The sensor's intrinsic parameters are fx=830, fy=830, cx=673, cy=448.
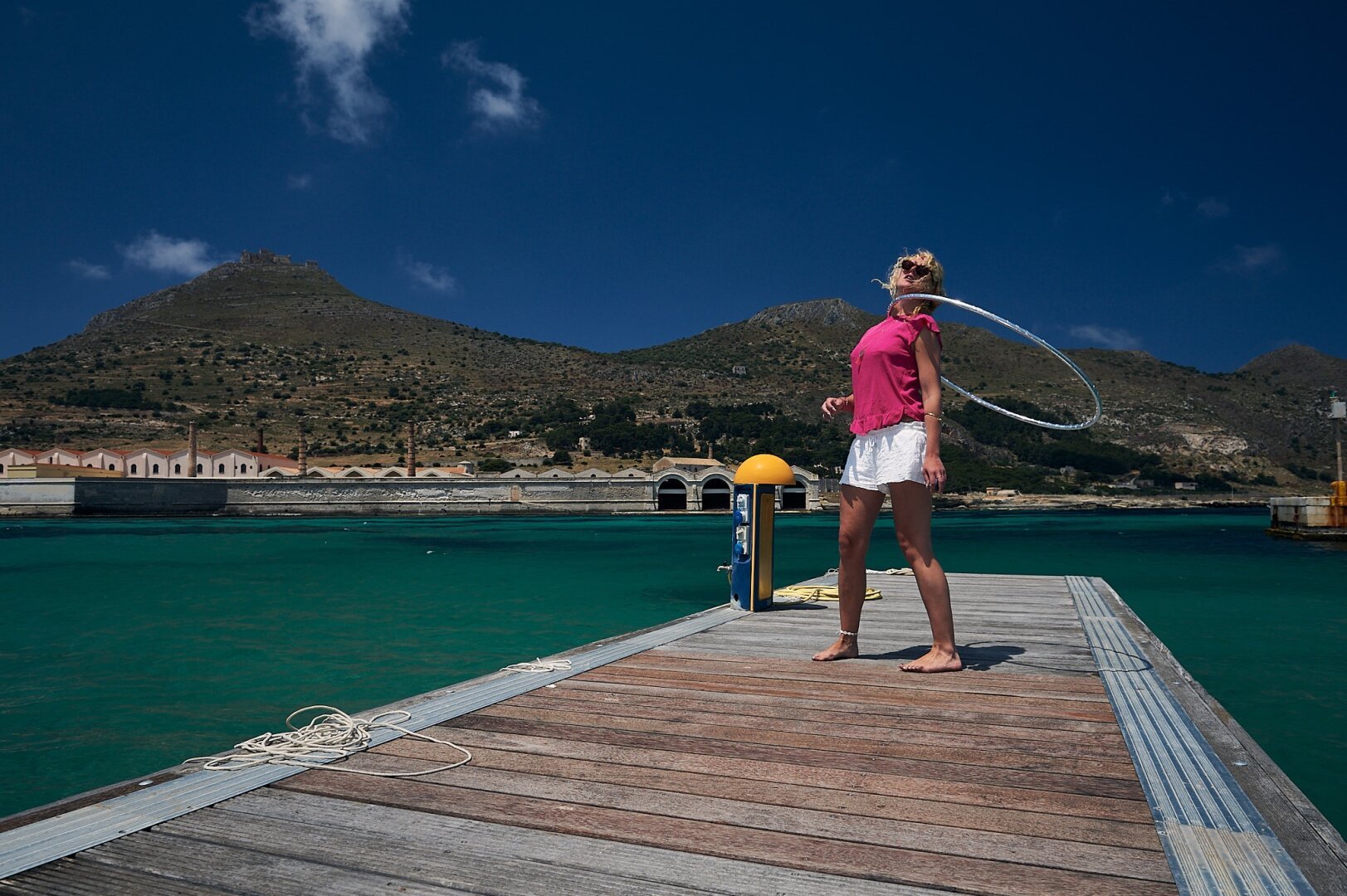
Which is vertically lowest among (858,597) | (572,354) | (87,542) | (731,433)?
(87,542)

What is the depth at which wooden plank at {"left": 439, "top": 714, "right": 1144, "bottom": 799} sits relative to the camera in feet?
8.67

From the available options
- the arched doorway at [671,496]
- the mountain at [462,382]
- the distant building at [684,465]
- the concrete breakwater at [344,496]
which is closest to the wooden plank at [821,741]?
the concrete breakwater at [344,496]

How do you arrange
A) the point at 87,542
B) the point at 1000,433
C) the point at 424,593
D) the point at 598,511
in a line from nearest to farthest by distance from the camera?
1. the point at 424,593
2. the point at 87,542
3. the point at 598,511
4. the point at 1000,433

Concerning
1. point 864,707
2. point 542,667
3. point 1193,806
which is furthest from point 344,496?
point 1193,806

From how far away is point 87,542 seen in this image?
39.7 meters

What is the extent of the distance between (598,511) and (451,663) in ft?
196

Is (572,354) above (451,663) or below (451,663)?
above

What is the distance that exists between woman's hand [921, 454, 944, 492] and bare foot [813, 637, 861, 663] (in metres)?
1.12

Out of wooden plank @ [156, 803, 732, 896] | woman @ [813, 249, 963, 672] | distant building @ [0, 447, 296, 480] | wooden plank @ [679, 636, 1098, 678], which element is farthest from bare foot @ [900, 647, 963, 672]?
distant building @ [0, 447, 296, 480]

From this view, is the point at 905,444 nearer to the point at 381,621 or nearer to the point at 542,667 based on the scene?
the point at 542,667

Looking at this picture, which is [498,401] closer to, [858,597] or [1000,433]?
[1000,433]

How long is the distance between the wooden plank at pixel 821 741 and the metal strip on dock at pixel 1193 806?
0.18m

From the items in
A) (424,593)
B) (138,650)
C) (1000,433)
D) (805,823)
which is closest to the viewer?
(805,823)

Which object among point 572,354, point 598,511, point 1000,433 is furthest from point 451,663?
point 1000,433
